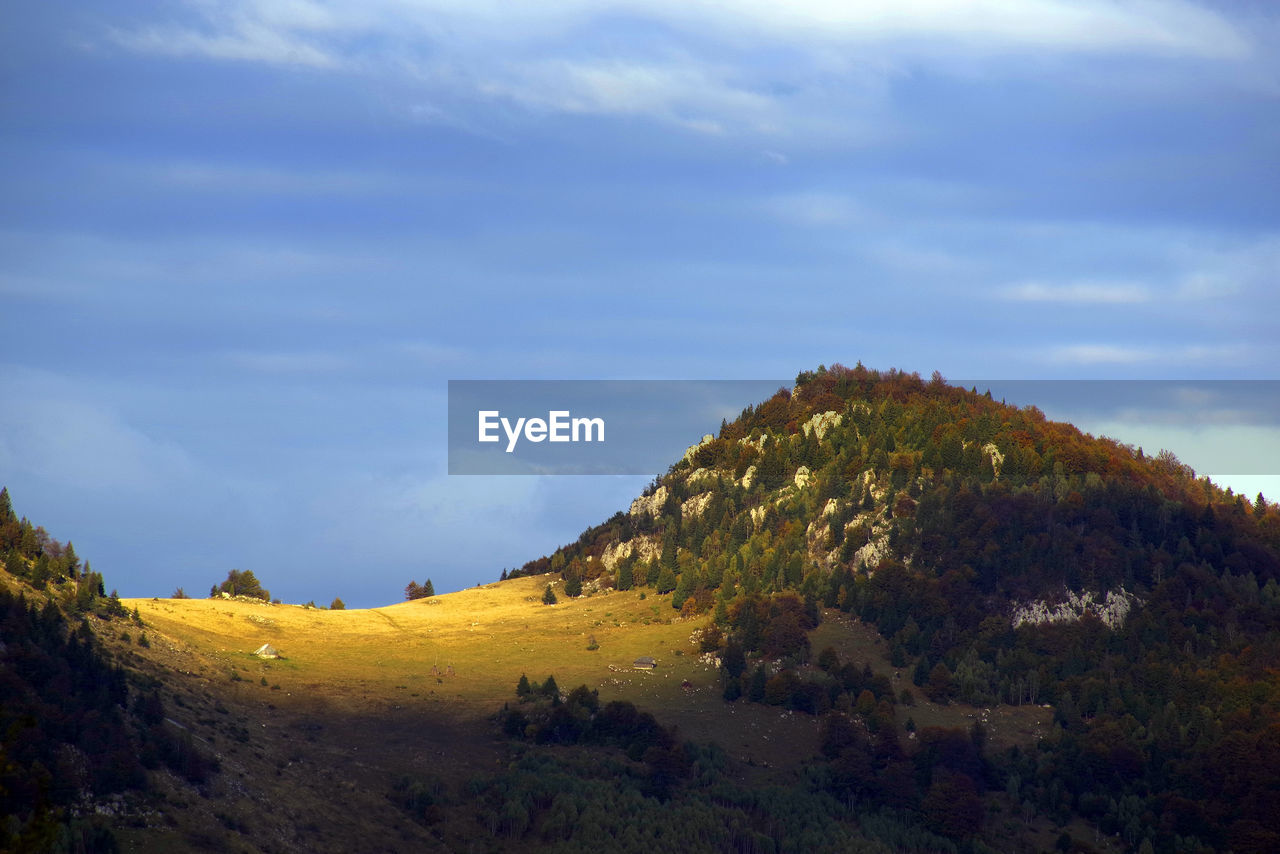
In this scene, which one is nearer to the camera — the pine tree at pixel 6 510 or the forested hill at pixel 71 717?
the forested hill at pixel 71 717

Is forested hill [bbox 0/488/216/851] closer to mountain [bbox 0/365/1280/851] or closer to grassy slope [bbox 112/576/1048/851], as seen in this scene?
mountain [bbox 0/365/1280/851]

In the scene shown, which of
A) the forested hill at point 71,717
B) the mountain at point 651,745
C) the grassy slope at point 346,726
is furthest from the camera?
the mountain at point 651,745

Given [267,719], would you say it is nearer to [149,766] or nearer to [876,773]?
[149,766]

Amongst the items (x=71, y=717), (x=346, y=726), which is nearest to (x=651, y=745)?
(x=346, y=726)

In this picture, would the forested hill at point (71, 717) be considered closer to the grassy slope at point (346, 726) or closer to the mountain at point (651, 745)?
the mountain at point (651, 745)

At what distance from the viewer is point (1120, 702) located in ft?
614

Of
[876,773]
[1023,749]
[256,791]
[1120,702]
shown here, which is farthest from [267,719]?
[1120,702]

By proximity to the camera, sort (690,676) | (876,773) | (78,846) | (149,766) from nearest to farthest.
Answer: (78,846), (149,766), (876,773), (690,676)

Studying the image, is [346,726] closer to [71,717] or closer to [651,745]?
[651,745]

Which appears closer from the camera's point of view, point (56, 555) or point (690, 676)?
point (56, 555)

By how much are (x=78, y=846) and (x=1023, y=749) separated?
12310 cm

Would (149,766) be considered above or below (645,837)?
above

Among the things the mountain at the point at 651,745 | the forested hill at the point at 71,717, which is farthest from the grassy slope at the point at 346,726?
the forested hill at the point at 71,717

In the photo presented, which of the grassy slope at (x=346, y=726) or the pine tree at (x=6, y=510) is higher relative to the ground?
the pine tree at (x=6, y=510)
